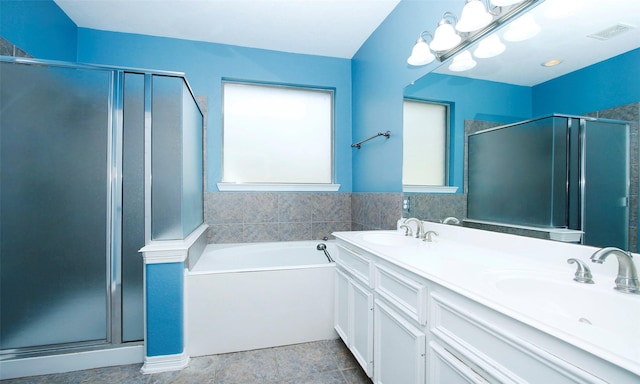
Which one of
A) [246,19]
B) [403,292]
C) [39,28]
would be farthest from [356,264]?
[39,28]

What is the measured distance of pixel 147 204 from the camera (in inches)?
68.9

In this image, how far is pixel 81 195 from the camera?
1.70 m

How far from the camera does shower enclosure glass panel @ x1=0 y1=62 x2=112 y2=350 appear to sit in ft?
5.32

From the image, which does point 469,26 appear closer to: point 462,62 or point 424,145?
point 462,62

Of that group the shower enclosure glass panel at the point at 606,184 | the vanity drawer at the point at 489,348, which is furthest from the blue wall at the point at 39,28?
the shower enclosure glass panel at the point at 606,184

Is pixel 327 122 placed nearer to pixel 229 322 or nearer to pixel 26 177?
pixel 229 322

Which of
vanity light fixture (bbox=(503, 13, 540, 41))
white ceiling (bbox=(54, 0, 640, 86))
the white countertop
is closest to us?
the white countertop

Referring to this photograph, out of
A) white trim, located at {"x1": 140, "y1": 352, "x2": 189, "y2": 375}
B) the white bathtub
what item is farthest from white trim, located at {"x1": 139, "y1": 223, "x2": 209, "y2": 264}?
white trim, located at {"x1": 140, "y1": 352, "x2": 189, "y2": 375}

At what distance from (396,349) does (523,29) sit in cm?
152

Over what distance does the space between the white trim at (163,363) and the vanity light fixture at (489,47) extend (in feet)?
8.30

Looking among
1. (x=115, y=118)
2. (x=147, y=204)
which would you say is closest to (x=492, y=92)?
(x=147, y=204)

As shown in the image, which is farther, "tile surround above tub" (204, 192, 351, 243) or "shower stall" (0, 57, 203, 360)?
"tile surround above tub" (204, 192, 351, 243)

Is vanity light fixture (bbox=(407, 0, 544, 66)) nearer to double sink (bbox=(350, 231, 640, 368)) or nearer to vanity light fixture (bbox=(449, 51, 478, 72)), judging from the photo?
vanity light fixture (bbox=(449, 51, 478, 72))

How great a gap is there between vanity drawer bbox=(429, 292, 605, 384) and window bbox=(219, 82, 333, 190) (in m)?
2.29
